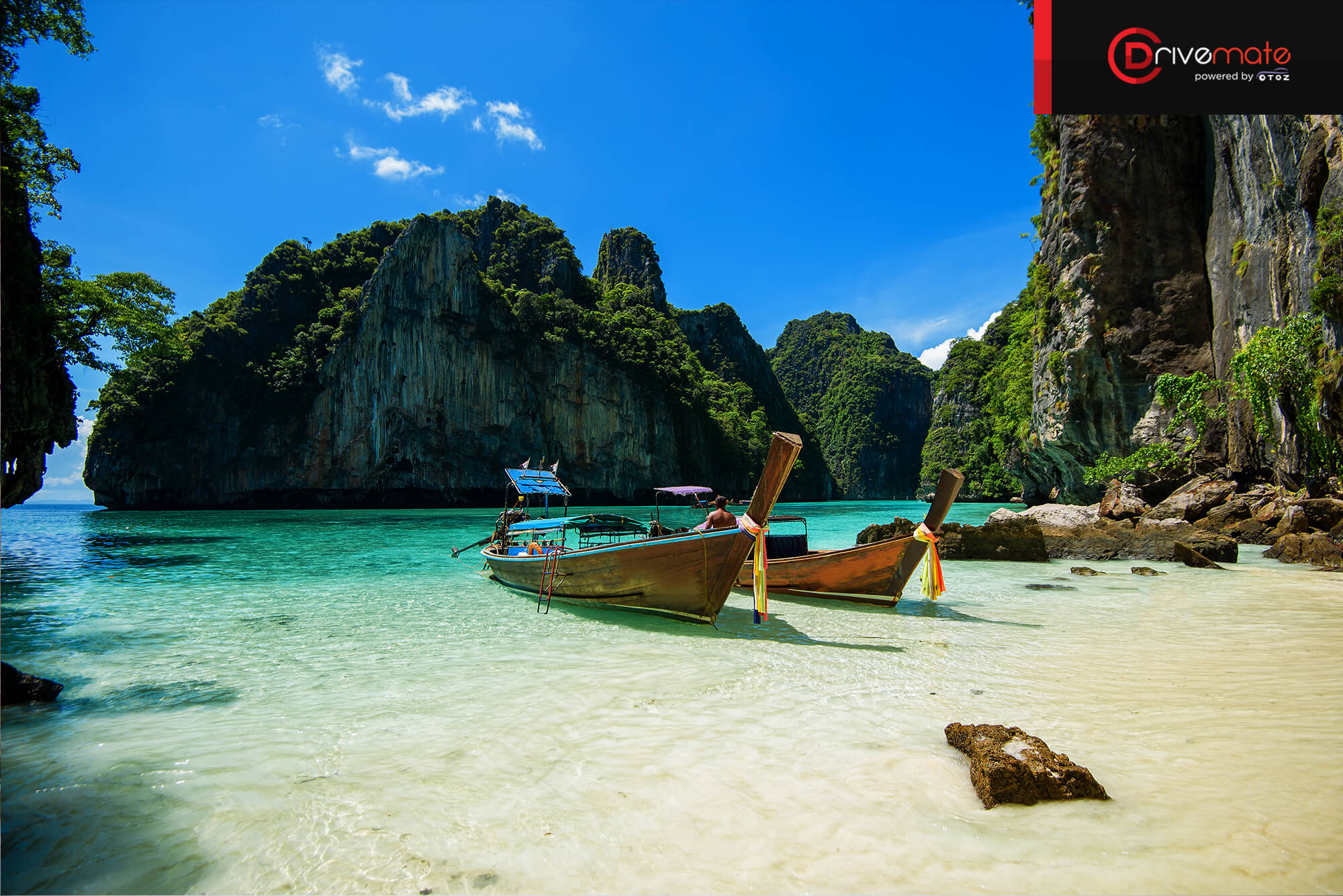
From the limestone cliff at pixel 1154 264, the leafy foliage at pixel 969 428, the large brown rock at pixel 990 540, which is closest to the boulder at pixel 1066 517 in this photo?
the large brown rock at pixel 990 540

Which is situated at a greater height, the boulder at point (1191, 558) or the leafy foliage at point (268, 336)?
the leafy foliage at point (268, 336)

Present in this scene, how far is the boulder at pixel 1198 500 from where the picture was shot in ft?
47.7

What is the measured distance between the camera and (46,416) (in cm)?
1117

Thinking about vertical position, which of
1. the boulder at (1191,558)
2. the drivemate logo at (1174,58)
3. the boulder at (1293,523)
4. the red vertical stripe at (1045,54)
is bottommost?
the boulder at (1191,558)

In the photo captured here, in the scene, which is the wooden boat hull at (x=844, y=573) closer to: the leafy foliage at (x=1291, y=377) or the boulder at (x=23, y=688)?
the boulder at (x=23, y=688)

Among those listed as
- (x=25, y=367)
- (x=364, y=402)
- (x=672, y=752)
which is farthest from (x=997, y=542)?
(x=364, y=402)

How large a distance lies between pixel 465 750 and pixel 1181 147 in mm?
25834

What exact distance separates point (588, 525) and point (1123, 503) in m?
15.6

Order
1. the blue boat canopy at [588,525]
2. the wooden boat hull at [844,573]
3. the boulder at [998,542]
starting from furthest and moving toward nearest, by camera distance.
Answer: the boulder at [998,542], the blue boat canopy at [588,525], the wooden boat hull at [844,573]

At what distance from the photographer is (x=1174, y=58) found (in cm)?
998

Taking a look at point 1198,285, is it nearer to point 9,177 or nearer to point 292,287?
point 9,177

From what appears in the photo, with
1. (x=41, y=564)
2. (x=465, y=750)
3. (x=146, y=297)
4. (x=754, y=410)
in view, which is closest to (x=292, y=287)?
(x=146, y=297)

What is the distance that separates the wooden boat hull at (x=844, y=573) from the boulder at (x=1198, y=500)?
1130 cm

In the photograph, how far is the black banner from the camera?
938cm
